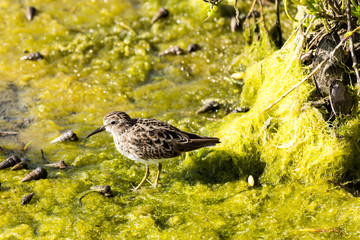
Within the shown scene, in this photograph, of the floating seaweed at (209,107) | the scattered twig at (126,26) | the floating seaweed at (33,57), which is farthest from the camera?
the scattered twig at (126,26)

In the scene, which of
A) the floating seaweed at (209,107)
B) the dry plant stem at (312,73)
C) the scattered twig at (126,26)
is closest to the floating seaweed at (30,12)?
the scattered twig at (126,26)

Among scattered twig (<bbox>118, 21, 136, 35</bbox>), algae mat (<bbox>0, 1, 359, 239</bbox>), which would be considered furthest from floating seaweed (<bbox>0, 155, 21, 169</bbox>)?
scattered twig (<bbox>118, 21, 136, 35</bbox>)

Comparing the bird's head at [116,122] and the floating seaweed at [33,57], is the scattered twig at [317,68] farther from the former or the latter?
the floating seaweed at [33,57]

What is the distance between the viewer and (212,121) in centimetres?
622

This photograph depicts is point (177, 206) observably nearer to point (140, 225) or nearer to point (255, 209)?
point (140, 225)

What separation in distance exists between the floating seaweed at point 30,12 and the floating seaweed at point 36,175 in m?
3.91

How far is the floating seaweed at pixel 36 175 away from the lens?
5125mm

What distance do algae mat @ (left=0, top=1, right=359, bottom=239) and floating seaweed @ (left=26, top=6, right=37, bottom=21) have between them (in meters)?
0.07

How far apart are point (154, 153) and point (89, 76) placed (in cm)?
272

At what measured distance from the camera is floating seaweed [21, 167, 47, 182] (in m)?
5.12

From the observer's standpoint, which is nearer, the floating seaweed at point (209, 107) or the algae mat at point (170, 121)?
the algae mat at point (170, 121)

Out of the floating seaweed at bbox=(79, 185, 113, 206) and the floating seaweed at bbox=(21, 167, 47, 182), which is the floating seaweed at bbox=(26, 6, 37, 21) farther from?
the floating seaweed at bbox=(79, 185, 113, 206)

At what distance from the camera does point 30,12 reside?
810 centimetres

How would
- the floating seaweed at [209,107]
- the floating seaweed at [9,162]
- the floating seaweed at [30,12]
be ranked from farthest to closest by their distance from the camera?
1. the floating seaweed at [30,12]
2. the floating seaweed at [209,107]
3. the floating seaweed at [9,162]
